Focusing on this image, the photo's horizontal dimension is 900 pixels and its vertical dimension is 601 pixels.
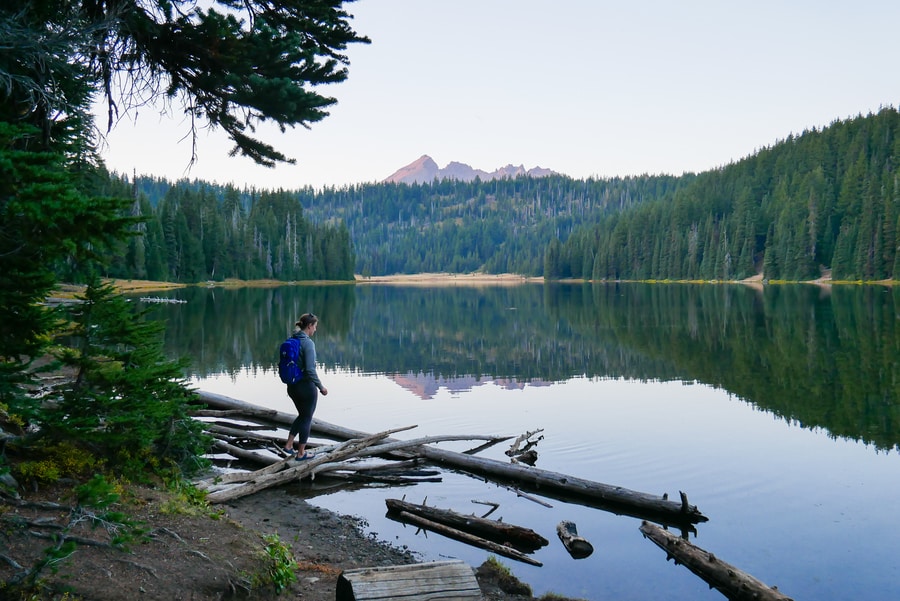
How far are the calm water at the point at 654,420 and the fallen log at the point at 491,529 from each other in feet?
0.97

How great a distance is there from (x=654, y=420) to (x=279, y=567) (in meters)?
15.2

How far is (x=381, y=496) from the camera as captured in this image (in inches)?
529

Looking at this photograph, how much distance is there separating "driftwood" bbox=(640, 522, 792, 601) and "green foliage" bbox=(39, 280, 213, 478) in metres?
7.45

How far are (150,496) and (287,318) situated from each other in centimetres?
4757

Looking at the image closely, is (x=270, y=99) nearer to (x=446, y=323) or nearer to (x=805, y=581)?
(x=805, y=581)

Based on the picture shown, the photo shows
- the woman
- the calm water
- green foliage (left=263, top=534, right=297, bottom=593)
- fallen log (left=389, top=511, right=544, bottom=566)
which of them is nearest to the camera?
green foliage (left=263, top=534, right=297, bottom=593)

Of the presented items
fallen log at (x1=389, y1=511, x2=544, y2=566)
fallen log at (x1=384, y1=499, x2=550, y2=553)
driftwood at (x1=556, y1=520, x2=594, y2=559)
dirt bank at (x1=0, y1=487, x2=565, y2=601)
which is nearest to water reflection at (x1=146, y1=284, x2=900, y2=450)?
driftwood at (x1=556, y1=520, x2=594, y2=559)

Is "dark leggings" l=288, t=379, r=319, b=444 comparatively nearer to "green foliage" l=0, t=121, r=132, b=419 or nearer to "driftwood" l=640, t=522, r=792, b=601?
"driftwood" l=640, t=522, r=792, b=601

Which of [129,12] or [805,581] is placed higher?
[129,12]

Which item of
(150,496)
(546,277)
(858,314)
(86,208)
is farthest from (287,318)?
(546,277)

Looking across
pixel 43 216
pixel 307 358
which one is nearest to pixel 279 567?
pixel 43 216

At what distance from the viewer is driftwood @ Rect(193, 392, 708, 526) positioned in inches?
472

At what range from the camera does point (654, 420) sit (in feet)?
67.8

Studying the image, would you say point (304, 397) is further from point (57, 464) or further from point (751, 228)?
point (751, 228)
